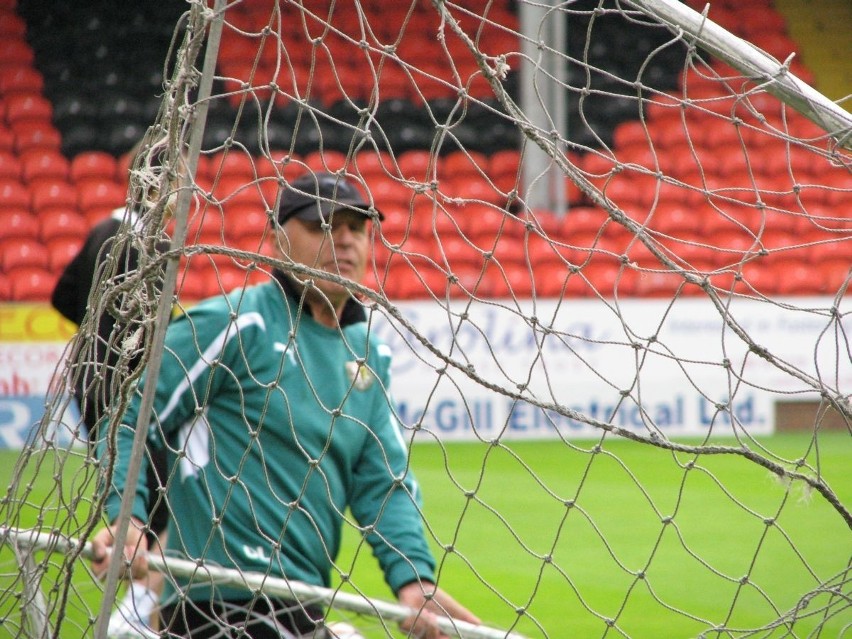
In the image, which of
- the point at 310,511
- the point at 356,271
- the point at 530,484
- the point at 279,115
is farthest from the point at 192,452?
the point at 279,115

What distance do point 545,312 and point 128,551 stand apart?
6.85 meters

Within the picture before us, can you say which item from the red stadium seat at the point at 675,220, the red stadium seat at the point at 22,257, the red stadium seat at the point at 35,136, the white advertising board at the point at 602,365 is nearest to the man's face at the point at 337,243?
the white advertising board at the point at 602,365

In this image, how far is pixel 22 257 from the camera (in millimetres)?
10070

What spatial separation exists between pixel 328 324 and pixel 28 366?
20.7 ft

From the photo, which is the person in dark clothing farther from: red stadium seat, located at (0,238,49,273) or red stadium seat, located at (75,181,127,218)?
red stadium seat, located at (75,181,127,218)

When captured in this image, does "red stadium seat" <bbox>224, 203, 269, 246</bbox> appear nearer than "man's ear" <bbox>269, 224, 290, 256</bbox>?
No

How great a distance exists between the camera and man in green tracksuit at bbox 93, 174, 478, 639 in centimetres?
229

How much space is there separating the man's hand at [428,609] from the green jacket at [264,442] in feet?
0.12

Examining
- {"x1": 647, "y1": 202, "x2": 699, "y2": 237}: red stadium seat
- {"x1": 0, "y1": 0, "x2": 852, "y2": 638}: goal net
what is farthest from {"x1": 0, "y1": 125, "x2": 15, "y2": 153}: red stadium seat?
{"x1": 647, "y1": 202, "x2": 699, "y2": 237}: red stadium seat

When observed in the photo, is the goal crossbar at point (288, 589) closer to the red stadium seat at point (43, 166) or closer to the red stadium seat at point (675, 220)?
the red stadium seat at point (675, 220)

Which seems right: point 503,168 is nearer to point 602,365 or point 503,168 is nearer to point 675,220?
point 675,220

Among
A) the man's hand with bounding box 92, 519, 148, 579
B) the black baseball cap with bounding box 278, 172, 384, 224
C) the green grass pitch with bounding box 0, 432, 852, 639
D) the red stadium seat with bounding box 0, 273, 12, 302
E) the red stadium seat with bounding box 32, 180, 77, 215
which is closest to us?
the man's hand with bounding box 92, 519, 148, 579

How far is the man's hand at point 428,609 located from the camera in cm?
219

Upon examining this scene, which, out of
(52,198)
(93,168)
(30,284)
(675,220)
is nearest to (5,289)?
(30,284)
